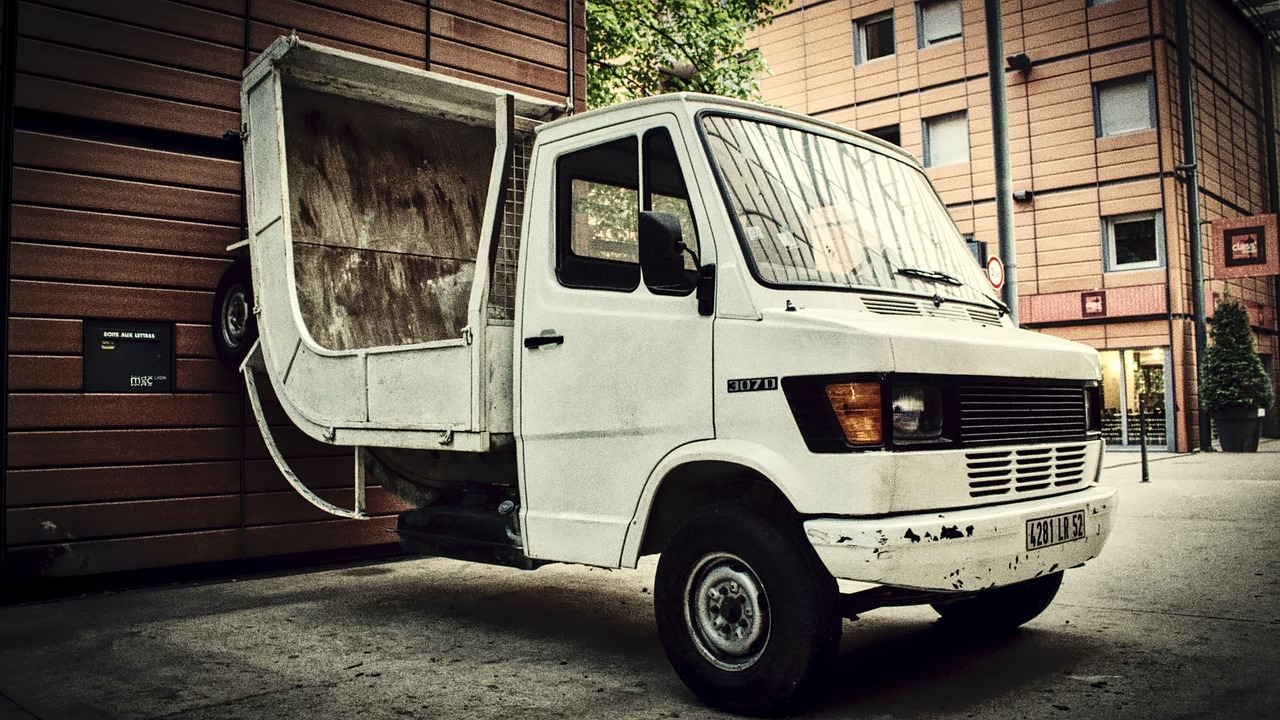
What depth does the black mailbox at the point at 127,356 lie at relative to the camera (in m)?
7.00

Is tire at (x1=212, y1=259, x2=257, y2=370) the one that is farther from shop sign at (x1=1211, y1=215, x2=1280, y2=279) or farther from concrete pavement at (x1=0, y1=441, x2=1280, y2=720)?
shop sign at (x1=1211, y1=215, x2=1280, y2=279)

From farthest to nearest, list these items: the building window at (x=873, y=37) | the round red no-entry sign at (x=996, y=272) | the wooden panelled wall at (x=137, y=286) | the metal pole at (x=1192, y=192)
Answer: the building window at (x=873, y=37) < the metal pole at (x=1192, y=192) < the round red no-entry sign at (x=996, y=272) < the wooden panelled wall at (x=137, y=286)

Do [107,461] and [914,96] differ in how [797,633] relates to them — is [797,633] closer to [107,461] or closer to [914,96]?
[107,461]

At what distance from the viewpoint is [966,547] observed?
388cm

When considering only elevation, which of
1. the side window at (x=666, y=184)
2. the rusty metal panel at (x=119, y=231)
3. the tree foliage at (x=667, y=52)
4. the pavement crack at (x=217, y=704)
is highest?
the tree foliage at (x=667, y=52)

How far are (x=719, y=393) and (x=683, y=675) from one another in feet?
3.84

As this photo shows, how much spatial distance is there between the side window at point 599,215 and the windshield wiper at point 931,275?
1.25 meters

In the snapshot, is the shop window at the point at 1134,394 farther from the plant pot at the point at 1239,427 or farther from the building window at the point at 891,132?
the building window at the point at 891,132

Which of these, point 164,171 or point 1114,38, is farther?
point 1114,38

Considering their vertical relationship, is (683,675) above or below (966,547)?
below

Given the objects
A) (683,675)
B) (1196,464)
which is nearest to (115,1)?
(683,675)

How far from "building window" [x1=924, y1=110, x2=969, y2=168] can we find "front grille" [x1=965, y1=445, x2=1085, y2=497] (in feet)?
70.5

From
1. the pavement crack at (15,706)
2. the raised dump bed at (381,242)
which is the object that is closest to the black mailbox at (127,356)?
the raised dump bed at (381,242)

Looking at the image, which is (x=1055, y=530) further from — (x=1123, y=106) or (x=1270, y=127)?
(x=1270, y=127)
